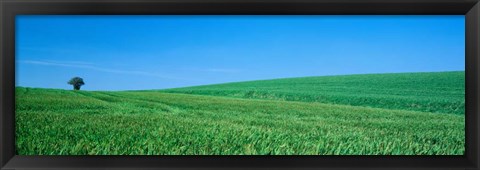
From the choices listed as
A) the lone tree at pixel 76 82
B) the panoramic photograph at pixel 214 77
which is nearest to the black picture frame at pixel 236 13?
the panoramic photograph at pixel 214 77

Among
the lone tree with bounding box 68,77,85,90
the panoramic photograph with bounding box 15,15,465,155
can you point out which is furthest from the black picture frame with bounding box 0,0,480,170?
the lone tree with bounding box 68,77,85,90

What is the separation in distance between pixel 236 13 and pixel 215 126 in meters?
1.04

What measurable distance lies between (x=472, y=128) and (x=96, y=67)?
2865 mm

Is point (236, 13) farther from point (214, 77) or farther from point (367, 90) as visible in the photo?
point (367, 90)

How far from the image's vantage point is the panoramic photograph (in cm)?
Answer: 365

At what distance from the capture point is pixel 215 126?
3.94 m

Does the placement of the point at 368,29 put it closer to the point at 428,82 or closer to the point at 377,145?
the point at 377,145

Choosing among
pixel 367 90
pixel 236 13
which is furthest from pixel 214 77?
pixel 367 90

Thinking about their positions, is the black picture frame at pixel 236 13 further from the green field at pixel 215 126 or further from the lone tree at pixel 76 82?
the lone tree at pixel 76 82

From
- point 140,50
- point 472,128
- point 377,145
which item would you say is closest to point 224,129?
point 140,50

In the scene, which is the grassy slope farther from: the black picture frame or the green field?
the black picture frame

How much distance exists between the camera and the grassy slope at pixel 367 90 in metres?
4.69

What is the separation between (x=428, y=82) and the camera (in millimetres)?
5199

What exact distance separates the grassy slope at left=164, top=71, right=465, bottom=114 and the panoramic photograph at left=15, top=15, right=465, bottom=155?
7 centimetres
